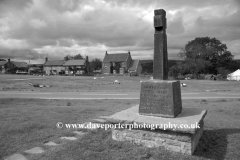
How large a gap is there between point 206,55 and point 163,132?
2549 inches

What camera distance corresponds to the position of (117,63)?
79.3 meters

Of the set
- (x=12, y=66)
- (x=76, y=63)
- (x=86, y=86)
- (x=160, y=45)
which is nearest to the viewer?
(x=160, y=45)

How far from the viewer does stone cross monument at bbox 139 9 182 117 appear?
17.9 ft

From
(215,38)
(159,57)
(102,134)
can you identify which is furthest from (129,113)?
(215,38)

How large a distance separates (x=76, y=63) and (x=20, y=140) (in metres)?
85.7

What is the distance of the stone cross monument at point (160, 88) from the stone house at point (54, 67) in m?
91.2

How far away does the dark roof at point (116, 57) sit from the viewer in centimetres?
7838

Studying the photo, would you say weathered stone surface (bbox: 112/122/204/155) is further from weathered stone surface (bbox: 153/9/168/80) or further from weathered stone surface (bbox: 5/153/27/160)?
weathered stone surface (bbox: 5/153/27/160)

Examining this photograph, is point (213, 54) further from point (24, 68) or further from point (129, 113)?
point (24, 68)

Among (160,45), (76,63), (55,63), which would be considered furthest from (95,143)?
(55,63)

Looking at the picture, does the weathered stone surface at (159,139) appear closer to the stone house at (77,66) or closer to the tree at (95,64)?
the stone house at (77,66)

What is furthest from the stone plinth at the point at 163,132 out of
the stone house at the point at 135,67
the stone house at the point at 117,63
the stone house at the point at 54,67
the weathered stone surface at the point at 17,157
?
the stone house at the point at 54,67

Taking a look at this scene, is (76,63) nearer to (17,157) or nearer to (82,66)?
(82,66)

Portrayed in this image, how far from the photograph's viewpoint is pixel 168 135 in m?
4.64
